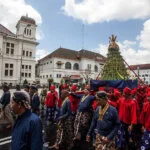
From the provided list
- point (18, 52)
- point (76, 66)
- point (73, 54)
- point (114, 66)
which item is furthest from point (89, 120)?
point (73, 54)

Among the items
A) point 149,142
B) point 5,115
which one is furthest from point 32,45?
point 149,142

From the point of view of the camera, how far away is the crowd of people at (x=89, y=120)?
2.47 metres

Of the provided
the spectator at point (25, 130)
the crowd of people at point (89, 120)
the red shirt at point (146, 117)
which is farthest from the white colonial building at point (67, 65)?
the spectator at point (25, 130)

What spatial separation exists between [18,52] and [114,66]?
125 feet

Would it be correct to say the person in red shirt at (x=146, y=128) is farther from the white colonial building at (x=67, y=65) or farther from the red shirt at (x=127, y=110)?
the white colonial building at (x=67, y=65)

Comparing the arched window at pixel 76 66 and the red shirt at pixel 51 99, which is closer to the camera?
the red shirt at pixel 51 99

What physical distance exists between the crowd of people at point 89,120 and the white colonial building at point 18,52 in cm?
3844

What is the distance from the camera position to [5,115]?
7.73 m

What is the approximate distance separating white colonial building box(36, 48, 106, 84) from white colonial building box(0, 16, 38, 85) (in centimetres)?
1091

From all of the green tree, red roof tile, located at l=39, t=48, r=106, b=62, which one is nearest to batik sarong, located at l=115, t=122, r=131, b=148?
the green tree

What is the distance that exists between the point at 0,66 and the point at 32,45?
373 inches

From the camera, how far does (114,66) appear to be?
13875 millimetres

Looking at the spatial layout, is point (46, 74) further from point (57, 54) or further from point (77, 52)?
point (77, 52)

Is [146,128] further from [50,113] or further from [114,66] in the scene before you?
[114,66]
